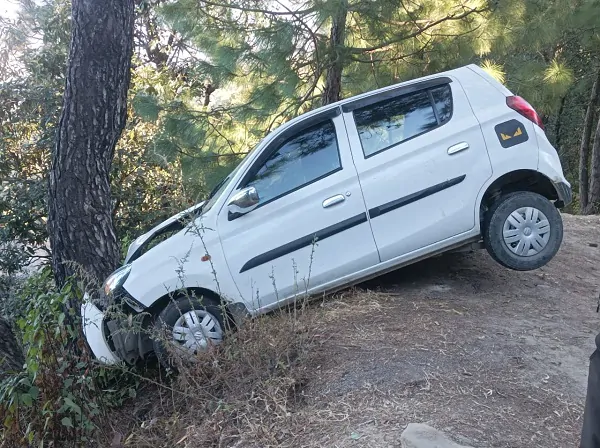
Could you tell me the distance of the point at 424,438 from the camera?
331cm

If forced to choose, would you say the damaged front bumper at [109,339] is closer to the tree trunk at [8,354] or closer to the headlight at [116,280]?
the headlight at [116,280]

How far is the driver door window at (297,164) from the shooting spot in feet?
17.8

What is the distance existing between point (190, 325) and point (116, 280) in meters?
0.76

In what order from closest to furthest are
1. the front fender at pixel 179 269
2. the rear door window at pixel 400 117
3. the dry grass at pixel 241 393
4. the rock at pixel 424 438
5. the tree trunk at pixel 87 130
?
the rock at pixel 424 438, the dry grass at pixel 241 393, the front fender at pixel 179 269, the rear door window at pixel 400 117, the tree trunk at pixel 87 130

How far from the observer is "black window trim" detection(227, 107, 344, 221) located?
212 inches

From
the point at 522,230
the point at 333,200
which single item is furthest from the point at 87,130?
the point at 522,230

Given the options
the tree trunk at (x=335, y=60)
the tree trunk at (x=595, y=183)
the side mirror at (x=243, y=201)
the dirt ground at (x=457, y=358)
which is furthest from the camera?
the tree trunk at (x=595, y=183)

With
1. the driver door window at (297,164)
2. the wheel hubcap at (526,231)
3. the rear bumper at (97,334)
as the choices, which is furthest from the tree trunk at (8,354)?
the wheel hubcap at (526,231)

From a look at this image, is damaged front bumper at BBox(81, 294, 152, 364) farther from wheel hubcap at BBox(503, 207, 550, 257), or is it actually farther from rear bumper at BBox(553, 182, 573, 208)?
rear bumper at BBox(553, 182, 573, 208)

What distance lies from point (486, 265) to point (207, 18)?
16.5 ft

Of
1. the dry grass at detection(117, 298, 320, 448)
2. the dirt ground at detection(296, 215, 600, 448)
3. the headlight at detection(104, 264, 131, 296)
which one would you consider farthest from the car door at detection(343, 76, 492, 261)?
the headlight at detection(104, 264, 131, 296)

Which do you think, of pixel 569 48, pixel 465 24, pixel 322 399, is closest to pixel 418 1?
pixel 465 24

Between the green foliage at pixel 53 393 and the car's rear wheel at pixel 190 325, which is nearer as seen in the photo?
the green foliage at pixel 53 393

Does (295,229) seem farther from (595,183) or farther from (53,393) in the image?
(595,183)
